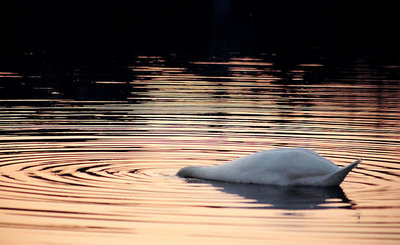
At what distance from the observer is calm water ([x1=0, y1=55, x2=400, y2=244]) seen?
11906 mm

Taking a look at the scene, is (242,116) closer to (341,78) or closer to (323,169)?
(323,169)

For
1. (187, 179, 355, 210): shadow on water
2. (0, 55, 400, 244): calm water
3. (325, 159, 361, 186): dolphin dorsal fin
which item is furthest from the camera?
(325, 159, 361, 186): dolphin dorsal fin

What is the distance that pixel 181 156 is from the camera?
1678 centimetres

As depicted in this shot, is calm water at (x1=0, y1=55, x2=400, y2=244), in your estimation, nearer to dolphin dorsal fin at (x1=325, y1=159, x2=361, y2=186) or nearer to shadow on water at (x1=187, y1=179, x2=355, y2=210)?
shadow on water at (x1=187, y1=179, x2=355, y2=210)

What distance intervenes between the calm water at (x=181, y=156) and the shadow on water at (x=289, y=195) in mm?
28

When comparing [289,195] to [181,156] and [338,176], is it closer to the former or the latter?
[338,176]

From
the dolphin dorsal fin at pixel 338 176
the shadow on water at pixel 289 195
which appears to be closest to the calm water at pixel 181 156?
the shadow on water at pixel 289 195

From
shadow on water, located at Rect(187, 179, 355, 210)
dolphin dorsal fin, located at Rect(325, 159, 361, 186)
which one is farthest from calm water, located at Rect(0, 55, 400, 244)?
dolphin dorsal fin, located at Rect(325, 159, 361, 186)

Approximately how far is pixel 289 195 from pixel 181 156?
3194 mm

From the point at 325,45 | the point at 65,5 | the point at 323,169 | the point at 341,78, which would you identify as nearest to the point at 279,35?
the point at 325,45

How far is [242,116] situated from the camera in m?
22.1

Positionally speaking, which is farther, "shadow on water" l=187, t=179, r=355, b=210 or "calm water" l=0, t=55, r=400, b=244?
"shadow on water" l=187, t=179, r=355, b=210

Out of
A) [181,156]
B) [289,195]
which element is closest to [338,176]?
[289,195]

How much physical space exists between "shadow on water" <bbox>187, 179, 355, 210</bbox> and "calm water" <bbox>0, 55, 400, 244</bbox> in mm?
28
